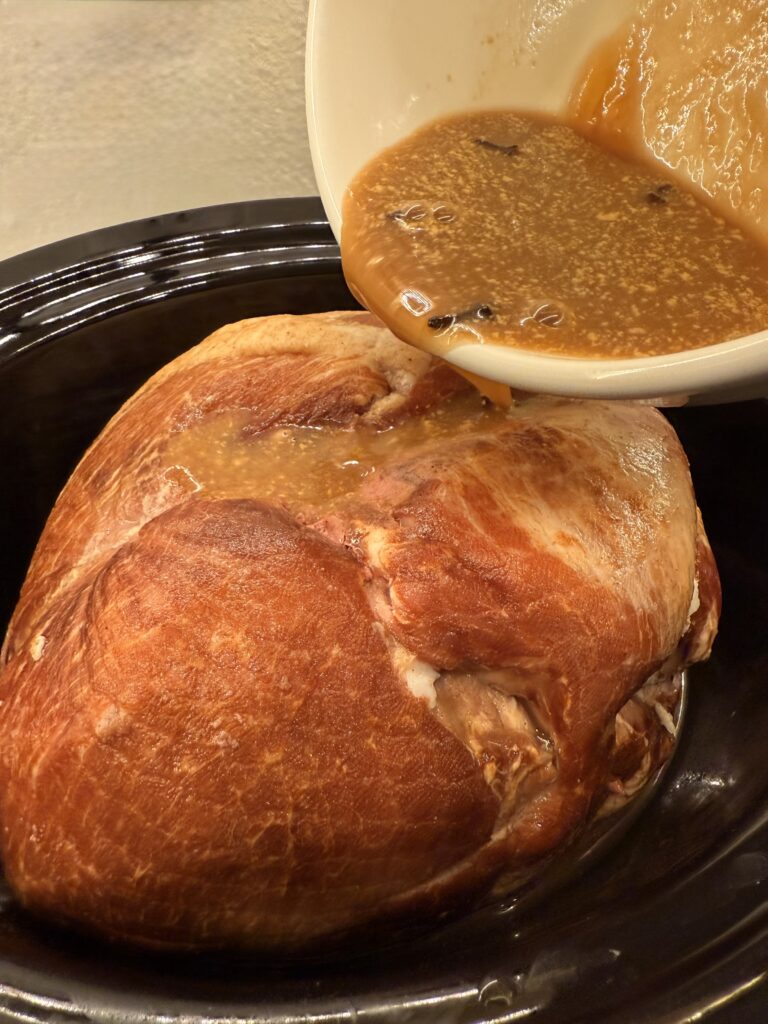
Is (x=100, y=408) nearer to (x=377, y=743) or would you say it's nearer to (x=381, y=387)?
(x=381, y=387)

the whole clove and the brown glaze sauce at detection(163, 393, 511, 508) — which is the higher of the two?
the whole clove

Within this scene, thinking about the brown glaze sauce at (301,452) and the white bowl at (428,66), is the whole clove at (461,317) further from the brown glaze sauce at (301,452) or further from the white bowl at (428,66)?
the brown glaze sauce at (301,452)

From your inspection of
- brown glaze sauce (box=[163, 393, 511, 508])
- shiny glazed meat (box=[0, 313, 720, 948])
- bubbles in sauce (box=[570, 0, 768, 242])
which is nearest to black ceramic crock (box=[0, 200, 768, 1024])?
shiny glazed meat (box=[0, 313, 720, 948])

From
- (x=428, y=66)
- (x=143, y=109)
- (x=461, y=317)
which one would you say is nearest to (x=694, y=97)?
(x=428, y=66)

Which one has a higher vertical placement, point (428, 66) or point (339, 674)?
point (428, 66)

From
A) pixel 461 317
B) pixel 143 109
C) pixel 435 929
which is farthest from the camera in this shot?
pixel 143 109

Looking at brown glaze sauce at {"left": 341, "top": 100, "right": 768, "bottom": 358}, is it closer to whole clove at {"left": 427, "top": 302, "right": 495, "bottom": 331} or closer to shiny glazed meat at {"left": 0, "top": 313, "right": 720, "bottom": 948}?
whole clove at {"left": 427, "top": 302, "right": 495, "bottom": 331}

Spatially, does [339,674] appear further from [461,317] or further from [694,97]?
[694,97]
